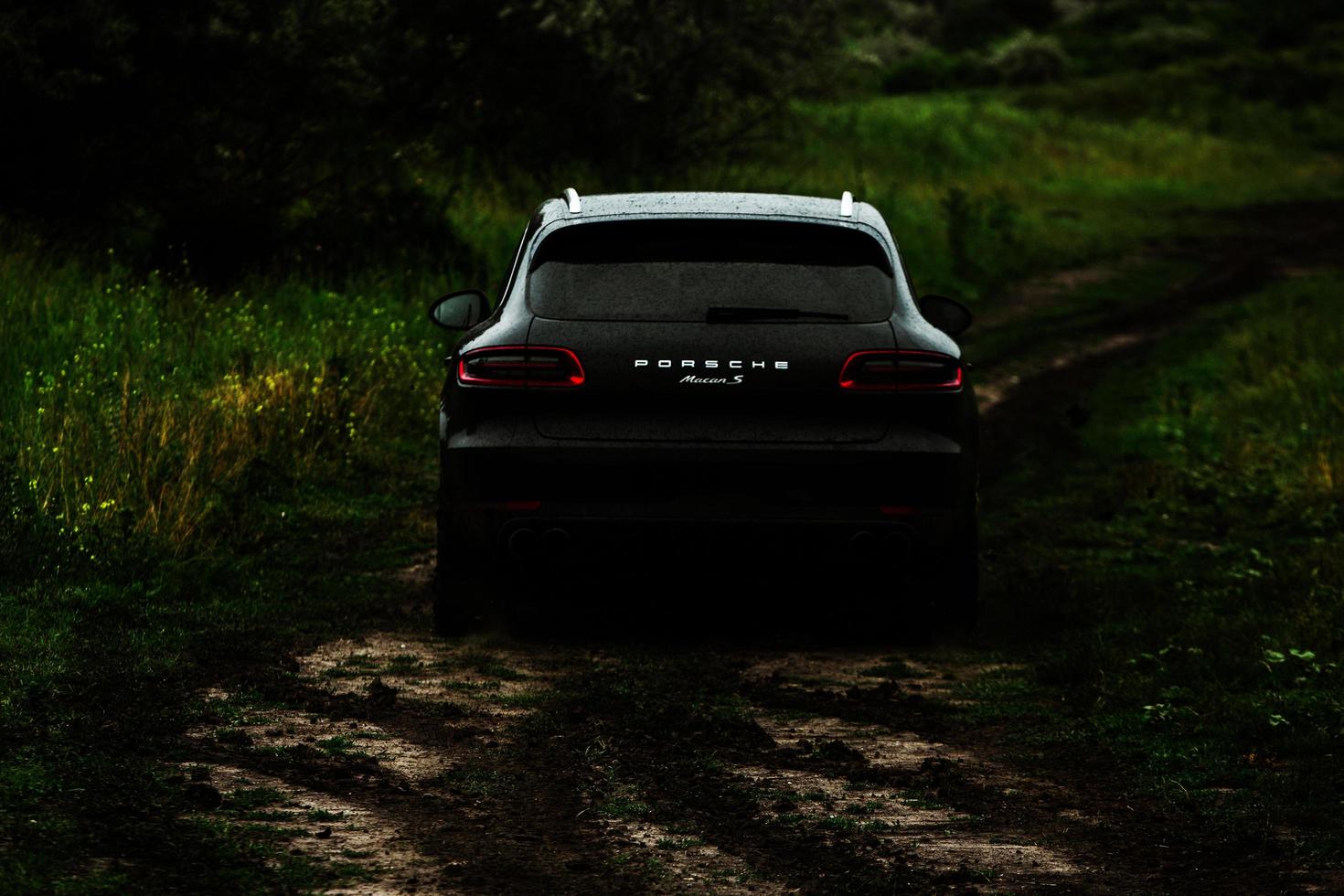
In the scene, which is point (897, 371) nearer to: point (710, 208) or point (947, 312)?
point (710, 208)

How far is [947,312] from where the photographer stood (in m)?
8.67

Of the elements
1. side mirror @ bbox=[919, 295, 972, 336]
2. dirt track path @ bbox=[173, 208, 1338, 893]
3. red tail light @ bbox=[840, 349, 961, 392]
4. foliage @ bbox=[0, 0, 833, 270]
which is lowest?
dirt track path @ bbox=[173, 208, 1338, 893]

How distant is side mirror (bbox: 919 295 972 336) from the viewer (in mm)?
8391

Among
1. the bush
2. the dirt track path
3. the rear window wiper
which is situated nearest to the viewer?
the dirt track path

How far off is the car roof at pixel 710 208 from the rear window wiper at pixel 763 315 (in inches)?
18.6

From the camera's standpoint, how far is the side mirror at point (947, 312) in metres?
8.39

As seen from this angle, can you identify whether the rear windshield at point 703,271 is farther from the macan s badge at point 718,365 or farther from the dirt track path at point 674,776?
the dirt track path at point 674,776

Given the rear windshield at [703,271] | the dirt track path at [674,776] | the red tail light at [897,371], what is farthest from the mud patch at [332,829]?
the red tail light at [897,371]

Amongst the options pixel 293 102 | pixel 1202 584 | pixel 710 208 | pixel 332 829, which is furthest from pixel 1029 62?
pixel 332 829

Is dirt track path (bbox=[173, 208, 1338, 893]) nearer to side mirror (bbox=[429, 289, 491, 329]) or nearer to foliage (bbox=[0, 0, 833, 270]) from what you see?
side mirror (bbox=[429, 289, 491, 329])

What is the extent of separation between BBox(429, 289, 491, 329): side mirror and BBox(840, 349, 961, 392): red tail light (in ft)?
6.39

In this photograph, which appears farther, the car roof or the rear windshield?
the car roof

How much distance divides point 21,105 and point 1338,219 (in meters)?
22.9

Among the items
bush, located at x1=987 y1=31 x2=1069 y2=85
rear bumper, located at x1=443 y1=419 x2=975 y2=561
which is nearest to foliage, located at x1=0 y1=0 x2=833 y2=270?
rear bumper, located at x1=443 y1=419 x2=975 y2=561
